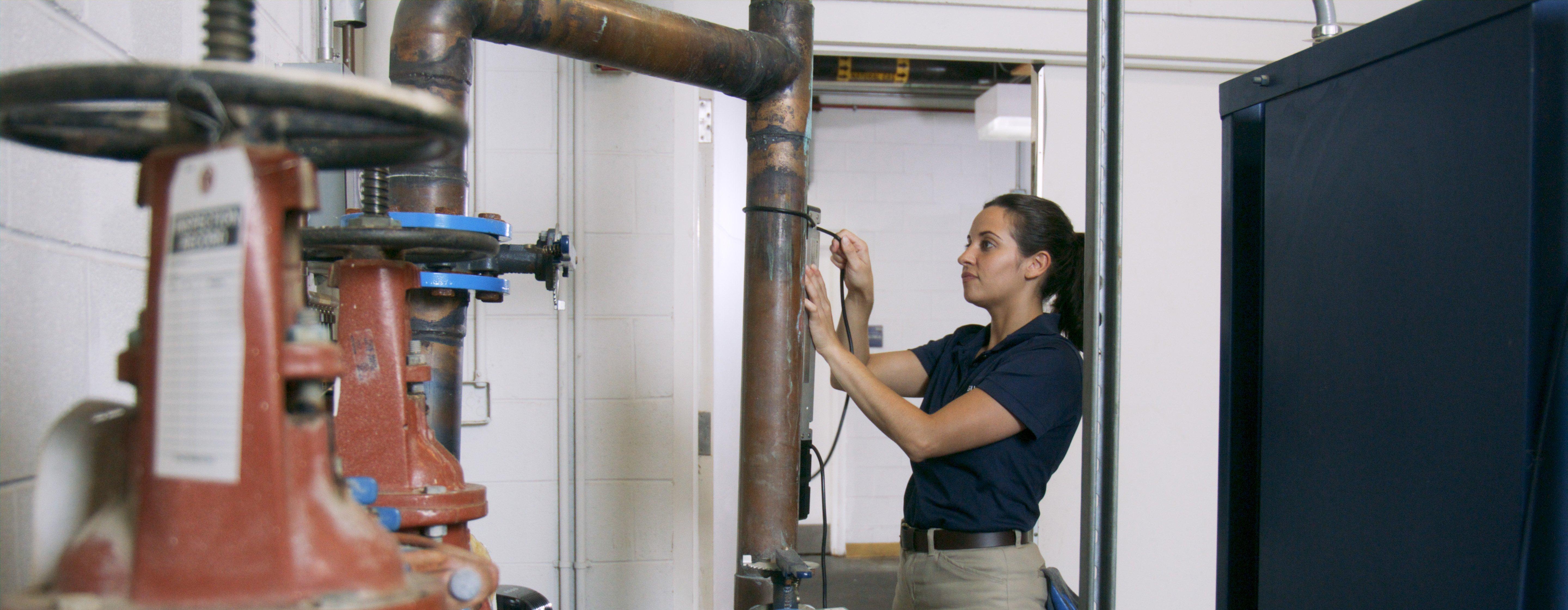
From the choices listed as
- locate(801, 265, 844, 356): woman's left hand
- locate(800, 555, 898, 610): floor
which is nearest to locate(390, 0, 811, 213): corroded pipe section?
locate(801, 265, 844, 356): woman's left hand

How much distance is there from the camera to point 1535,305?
653 mm

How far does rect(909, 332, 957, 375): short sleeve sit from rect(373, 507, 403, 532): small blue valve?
129cm

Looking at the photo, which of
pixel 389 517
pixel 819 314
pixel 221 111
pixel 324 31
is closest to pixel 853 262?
pixel 819 314

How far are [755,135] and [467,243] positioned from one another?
560 mm

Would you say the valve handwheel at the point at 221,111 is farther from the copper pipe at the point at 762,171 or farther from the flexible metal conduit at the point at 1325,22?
the flexible metal conduit at the point at 1325,22

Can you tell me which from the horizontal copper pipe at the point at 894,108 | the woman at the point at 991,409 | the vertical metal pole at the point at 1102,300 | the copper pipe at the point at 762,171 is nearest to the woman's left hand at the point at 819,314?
the woman at the point at 991,409

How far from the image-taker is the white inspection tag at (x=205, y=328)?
366 millimetres

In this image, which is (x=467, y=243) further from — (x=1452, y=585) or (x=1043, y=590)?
(x=1043, y=590)

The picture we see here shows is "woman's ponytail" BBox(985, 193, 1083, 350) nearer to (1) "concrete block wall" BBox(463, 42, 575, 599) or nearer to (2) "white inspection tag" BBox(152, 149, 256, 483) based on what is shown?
(1) "concrete block wall" BBox(463, 42, 575, 599)

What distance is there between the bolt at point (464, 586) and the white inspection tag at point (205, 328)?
0.13 m

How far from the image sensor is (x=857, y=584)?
3.93 meters

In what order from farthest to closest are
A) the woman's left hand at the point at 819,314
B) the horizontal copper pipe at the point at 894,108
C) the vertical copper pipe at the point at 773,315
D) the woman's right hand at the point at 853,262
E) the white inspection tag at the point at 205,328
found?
the horizontal copper pipe at the point at 894,108 → the woman's right hand at the point at 853,262 → the woman's left hand at the point at 819,314 → the vertical copper pipe at the point at 773,315 → the white inspection tag at the point at 205,328

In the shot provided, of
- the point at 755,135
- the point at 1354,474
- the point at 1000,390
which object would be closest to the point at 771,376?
the point at 755,135

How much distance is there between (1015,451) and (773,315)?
0.58m
